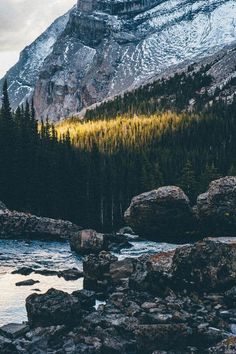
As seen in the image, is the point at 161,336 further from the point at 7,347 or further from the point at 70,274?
the point at 70,274

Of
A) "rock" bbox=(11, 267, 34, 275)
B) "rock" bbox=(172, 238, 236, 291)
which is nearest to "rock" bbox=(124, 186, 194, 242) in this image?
"rock" bbox=(11, 267, 34, 275)

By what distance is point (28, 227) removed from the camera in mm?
61812

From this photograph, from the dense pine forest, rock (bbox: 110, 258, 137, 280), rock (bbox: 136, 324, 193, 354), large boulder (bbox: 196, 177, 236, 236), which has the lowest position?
rock (bbox: 136, 324, 193, 354)

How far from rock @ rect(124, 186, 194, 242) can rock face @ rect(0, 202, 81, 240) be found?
832cm

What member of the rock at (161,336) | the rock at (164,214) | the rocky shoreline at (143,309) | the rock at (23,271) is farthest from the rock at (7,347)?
the rock at (164,214)

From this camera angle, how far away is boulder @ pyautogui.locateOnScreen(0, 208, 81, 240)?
6078 cm

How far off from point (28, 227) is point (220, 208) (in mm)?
22529

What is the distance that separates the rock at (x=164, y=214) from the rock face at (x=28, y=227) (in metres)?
8.32

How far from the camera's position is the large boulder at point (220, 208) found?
59562mm

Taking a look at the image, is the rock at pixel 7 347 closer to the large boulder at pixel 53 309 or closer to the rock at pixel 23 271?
the large boulder at pixel 53 309

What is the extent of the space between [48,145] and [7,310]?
191ft

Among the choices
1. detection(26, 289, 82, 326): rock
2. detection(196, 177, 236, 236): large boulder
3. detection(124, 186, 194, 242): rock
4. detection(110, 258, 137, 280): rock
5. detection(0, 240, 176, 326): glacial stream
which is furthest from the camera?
detection(124, 186, 194, 242): rock

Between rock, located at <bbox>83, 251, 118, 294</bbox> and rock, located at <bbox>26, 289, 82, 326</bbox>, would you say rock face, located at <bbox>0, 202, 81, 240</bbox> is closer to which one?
rock, located at <bbox>83, 251, 118, 294</bbox>

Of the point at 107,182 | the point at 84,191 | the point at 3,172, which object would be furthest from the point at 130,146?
the point at 3,172
